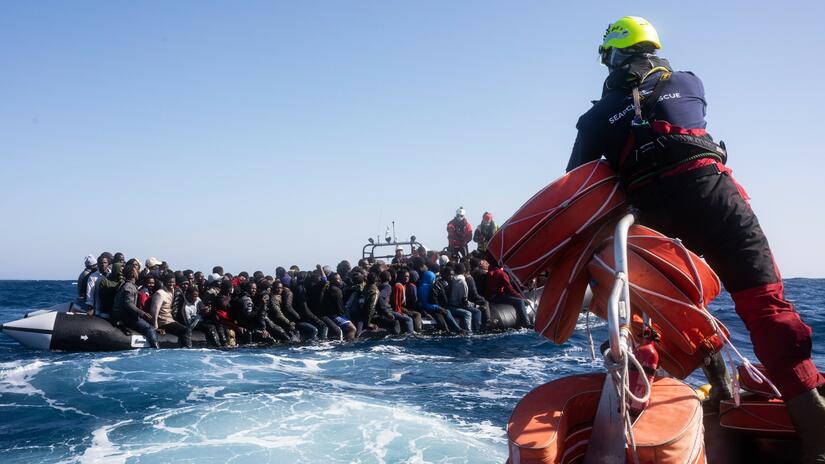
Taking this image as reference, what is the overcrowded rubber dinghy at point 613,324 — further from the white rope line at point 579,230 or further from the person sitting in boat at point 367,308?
the person sitting in boat at point 367,308

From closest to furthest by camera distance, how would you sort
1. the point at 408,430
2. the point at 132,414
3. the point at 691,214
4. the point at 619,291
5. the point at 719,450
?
the point at 619,291 < the point at 691,214 < the point at 719,450 < the point at 408,430 < the point at 132,414

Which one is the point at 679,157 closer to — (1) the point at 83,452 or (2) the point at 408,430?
(2) the point at 408,430

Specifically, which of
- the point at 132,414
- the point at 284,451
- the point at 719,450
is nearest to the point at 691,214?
the point at 719,450

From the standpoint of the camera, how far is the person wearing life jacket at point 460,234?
19.7m

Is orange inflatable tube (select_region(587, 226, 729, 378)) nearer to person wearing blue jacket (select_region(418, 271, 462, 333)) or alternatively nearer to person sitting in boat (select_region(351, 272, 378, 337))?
person sitting in boat (select_region(351, 272, 378, 337))

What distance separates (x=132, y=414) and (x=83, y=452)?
1.42 meters

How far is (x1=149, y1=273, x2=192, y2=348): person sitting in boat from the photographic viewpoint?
1347 centimetres

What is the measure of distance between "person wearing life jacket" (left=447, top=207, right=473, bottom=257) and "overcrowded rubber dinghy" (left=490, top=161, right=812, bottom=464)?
17.3 meters

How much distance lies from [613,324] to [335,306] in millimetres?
13690

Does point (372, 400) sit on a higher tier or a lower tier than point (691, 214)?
lower

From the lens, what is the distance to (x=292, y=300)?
1533 centimetres

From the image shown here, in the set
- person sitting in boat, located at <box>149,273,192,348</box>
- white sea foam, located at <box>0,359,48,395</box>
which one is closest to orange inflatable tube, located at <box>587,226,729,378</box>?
white sea foam, located at <box>0,359,48,395</box>

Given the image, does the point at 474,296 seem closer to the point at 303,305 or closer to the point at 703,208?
the point at 303,305

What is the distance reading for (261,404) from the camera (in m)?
7.07
